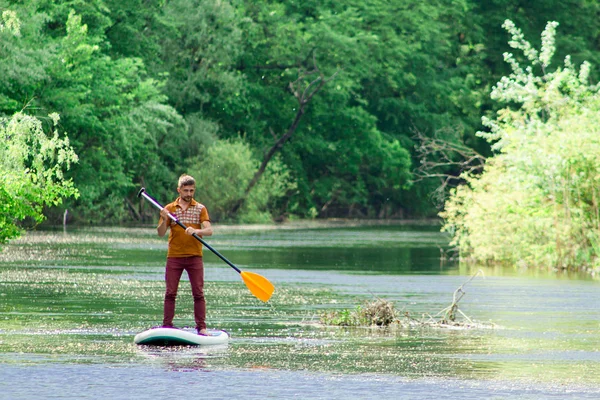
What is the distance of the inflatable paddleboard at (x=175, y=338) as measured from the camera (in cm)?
1463

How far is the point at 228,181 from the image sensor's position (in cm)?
6462

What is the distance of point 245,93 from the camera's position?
72.3 m

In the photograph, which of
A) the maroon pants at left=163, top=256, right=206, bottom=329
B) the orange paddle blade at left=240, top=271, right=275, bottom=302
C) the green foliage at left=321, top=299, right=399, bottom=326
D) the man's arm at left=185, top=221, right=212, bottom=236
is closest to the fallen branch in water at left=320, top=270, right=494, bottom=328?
the green foliage at left=321, top=299, right=399, bottom=326

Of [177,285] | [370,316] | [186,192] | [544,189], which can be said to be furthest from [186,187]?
[544,189]

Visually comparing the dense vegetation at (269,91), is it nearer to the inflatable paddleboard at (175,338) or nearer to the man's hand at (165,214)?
the man's hand at (165,214)

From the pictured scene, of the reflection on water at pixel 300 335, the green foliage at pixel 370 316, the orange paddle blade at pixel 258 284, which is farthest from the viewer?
the green foliage at pixel 370 316

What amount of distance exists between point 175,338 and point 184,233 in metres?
1.19

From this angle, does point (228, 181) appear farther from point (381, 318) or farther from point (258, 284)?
point (258, 284)

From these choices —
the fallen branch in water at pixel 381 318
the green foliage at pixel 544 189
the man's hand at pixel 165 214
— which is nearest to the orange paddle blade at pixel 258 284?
the fallen branch in water at pixel 381 318

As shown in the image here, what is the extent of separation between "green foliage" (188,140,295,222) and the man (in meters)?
48.2

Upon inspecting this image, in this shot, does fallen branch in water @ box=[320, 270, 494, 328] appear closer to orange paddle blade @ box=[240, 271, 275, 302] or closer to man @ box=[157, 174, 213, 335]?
orange paddle blade @ box=[240, 271, 275, 302]

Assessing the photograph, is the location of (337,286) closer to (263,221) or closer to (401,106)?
(263,221)

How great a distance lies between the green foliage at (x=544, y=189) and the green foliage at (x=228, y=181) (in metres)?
28.2

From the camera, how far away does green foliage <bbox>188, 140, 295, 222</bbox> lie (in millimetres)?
64188
